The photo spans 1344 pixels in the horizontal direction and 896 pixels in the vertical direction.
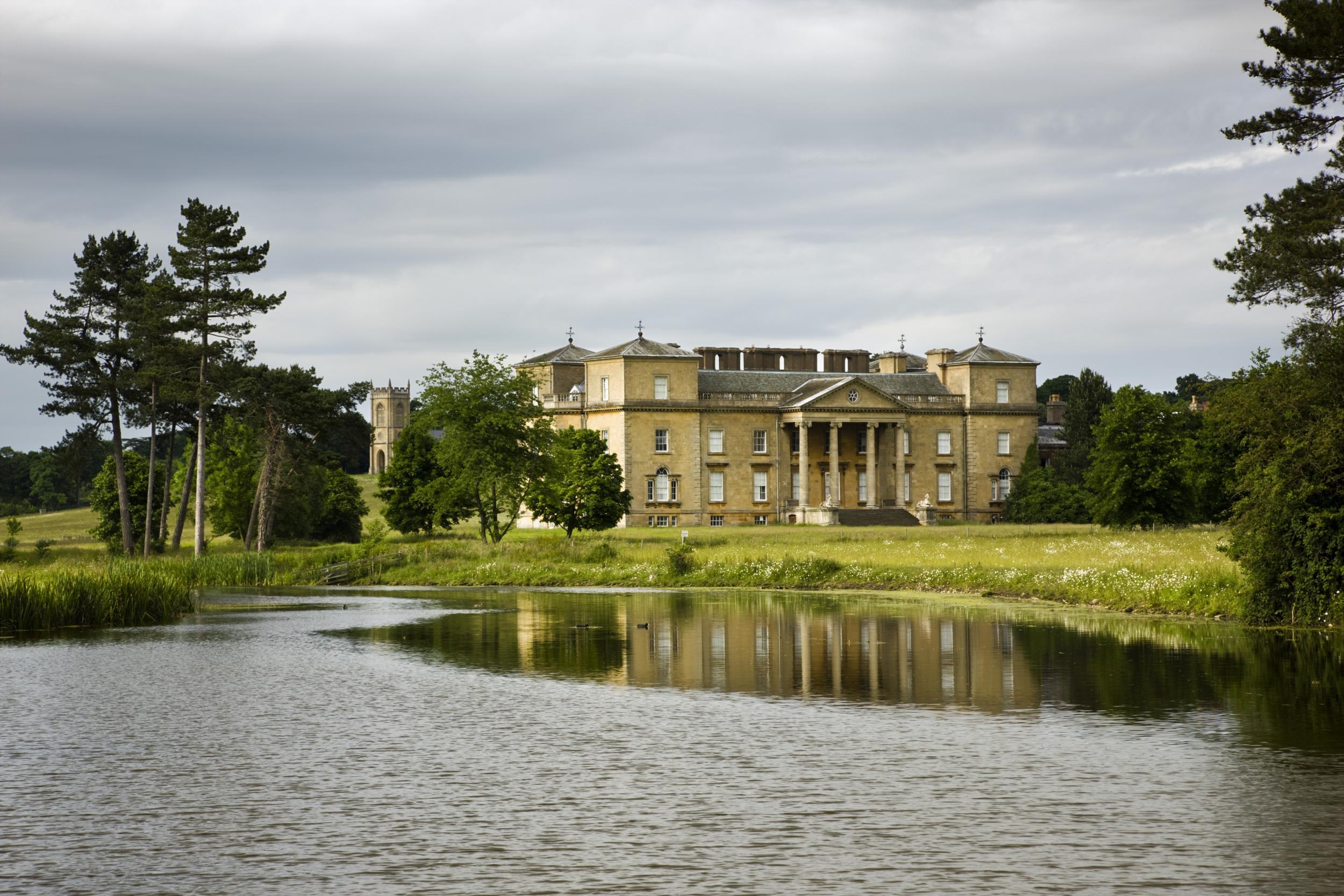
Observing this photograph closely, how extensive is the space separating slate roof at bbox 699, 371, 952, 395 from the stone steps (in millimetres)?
9171

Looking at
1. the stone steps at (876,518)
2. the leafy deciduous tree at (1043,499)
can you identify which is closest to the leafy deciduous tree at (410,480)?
the stone steps at (876,518)

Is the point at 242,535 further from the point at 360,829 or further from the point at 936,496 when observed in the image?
the point at 360,829

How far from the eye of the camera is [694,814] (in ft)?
36.7

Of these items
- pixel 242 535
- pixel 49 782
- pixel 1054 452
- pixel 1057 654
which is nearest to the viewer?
pixel 49 782

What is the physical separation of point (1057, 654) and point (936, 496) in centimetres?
7319

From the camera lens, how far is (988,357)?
9512 centimetres

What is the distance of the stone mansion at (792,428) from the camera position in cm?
8756

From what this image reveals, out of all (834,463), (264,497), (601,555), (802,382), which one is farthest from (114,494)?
(802,382)

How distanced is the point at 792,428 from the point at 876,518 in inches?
396

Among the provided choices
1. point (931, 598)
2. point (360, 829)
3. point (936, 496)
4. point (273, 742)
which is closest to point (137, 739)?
point (273, 742)

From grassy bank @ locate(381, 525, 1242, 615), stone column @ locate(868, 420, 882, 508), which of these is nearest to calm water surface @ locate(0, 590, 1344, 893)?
grassy bank @ locate(381, 525, 1242, 615)

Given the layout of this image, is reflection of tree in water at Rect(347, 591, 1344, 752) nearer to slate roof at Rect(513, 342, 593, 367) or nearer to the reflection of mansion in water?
the reflection of mansion in water

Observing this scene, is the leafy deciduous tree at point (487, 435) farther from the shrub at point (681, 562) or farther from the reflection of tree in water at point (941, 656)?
the reflection of tree in water at point (941, 656)

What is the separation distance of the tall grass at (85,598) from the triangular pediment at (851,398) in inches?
2337
